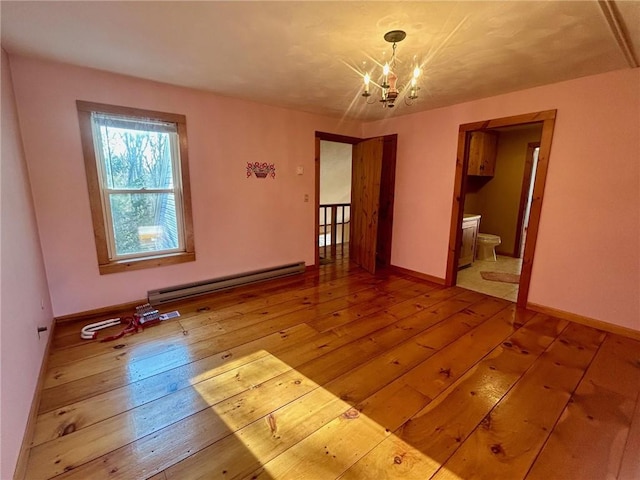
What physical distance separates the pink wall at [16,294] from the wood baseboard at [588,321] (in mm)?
4058

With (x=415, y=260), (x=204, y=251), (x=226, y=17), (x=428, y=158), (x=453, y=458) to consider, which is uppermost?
(x=226, y=17)

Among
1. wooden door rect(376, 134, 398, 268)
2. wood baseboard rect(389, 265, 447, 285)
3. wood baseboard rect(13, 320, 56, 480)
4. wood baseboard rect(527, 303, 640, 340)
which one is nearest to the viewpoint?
wood baseboard rect(13, 320, 56, 480)

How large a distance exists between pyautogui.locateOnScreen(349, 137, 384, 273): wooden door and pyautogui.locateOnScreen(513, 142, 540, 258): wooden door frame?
2.82 m

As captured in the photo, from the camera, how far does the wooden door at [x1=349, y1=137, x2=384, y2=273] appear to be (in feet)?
13.6

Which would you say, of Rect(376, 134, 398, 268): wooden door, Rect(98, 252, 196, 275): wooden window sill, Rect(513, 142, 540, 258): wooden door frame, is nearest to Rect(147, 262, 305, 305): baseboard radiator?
Rect(98, 252, 196, 275): wooden window sill

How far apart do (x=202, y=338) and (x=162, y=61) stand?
2.29 meters

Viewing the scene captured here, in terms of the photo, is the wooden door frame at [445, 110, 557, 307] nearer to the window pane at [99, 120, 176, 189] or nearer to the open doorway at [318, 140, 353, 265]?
the open doorway at [318, 140, 353, 265]

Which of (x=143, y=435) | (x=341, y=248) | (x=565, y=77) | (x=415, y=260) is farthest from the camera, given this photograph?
(x=341, y=248)

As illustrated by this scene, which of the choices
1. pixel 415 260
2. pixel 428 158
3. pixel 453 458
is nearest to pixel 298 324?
pixel 453 458

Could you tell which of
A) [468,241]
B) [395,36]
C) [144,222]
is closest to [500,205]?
[468,241]

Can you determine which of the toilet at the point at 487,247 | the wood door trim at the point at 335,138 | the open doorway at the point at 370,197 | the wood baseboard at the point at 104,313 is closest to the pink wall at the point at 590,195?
the open doorway at the point at 370,197

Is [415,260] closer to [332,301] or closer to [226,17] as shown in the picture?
[332,301]

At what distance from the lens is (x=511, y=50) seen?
206 cm

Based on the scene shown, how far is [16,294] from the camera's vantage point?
5.37ft
